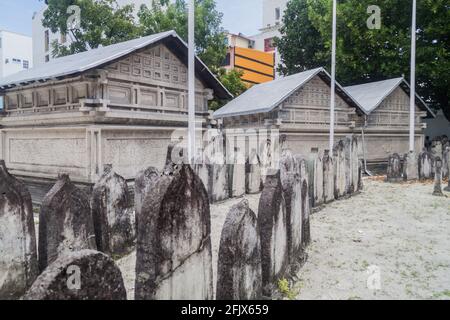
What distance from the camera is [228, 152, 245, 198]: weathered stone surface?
11.5 metres

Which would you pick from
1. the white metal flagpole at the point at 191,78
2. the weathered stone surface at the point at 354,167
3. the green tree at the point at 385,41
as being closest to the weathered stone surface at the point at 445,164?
the weathered stone surface at the point at 354,167

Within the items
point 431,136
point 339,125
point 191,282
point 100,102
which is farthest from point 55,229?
point 431,136

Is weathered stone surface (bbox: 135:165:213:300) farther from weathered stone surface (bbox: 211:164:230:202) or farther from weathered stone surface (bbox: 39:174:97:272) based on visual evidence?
weathered stone surface (bbox: 211:164:230:202)

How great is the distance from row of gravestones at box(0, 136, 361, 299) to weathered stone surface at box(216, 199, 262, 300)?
1cm

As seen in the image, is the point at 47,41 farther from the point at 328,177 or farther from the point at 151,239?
the point at 151,239

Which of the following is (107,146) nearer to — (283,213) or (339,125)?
(283,213)

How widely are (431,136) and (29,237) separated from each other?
31185 mm

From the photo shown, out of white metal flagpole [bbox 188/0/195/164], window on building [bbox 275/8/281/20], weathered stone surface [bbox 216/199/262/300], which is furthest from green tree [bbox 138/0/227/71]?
A: weathered stone surface [bbox 216/199/262/300]

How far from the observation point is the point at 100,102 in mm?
10047

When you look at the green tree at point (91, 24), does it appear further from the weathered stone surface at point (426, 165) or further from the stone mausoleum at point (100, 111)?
the weathered stone surface at point (426, 165)

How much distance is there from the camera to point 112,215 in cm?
627

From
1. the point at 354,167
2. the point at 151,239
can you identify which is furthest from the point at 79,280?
the point at 354,167
